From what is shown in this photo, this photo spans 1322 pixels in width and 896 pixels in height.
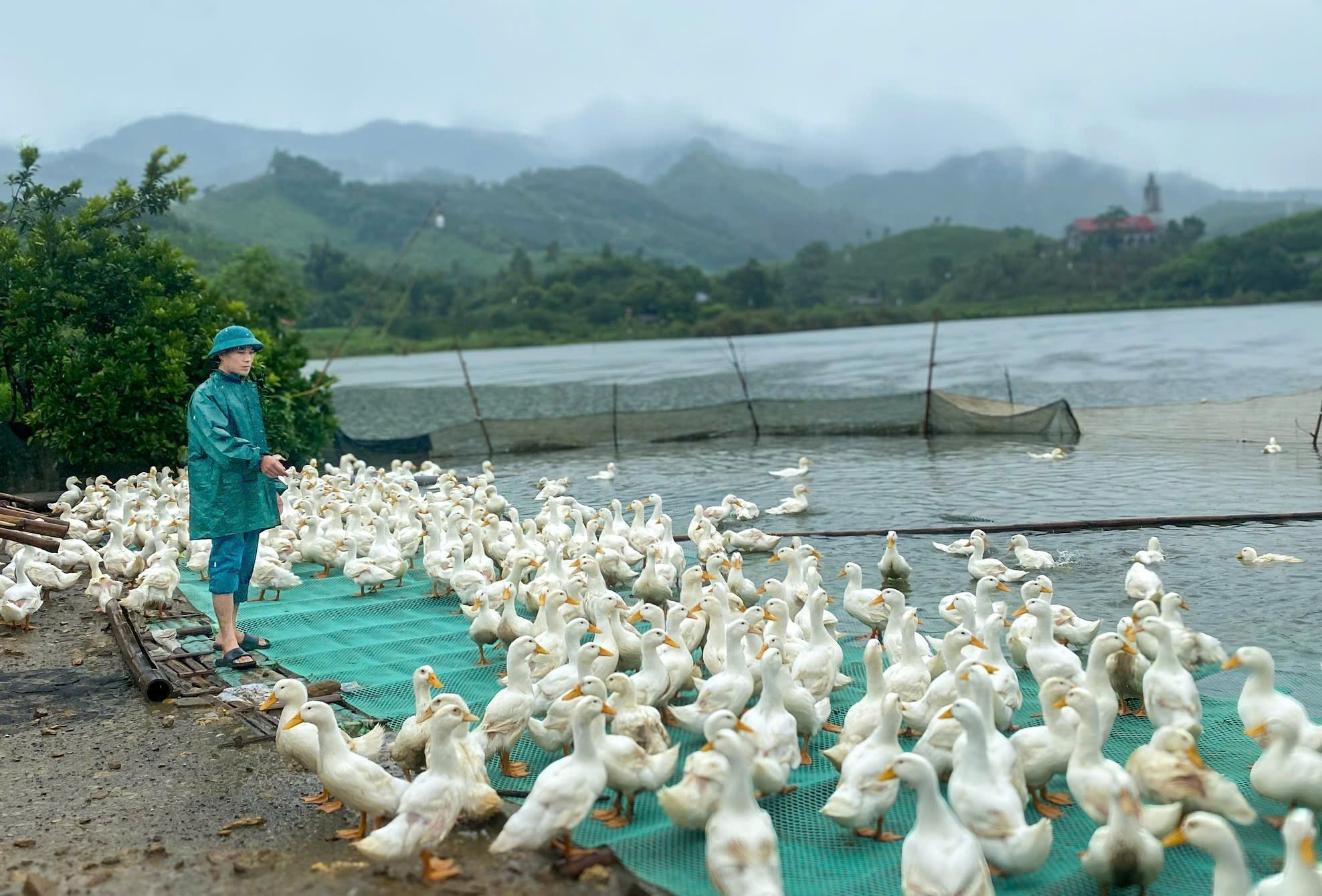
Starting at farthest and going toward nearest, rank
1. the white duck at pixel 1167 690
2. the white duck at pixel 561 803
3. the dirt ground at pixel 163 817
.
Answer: the white duck at pixel 1167 690
the white duck at pixel 561 803
the dirt ground at pixel 163 817

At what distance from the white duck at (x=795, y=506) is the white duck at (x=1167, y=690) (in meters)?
8.55

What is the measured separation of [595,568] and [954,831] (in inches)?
163

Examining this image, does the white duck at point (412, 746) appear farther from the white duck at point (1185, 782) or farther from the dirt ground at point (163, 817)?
the white duck at point (1185, 782)

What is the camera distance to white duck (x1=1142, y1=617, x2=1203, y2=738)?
204 inches

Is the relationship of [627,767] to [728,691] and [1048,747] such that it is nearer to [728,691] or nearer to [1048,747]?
Answer: [728,691]

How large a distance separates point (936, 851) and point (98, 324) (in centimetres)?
1389

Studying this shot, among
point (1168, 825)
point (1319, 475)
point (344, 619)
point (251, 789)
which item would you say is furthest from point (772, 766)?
point (1319, 475)

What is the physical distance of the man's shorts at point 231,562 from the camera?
6996mm

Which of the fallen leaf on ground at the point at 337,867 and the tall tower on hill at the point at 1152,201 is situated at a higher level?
the tall tower on hill at the point at 1152,201

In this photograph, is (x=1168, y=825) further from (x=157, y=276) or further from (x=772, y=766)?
(x=157, y=276)

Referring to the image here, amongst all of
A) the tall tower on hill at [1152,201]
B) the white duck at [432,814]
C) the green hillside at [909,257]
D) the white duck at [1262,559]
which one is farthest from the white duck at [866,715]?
the tall tower on hill at [1152,201]

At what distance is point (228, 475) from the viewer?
7004 mm

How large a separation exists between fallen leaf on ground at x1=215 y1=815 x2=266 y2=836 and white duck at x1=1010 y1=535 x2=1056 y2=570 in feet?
22.3

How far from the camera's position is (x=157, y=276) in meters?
15.2
